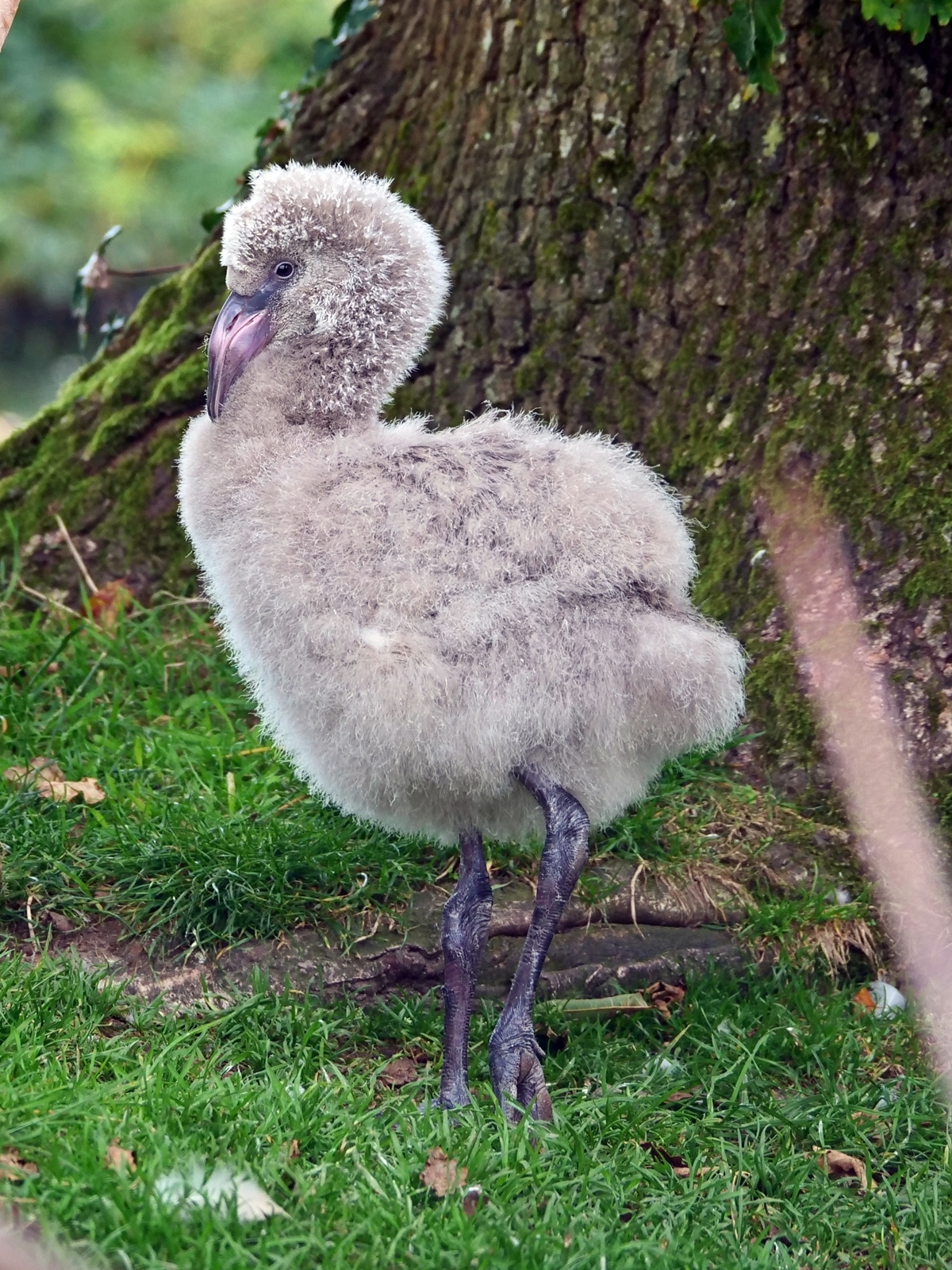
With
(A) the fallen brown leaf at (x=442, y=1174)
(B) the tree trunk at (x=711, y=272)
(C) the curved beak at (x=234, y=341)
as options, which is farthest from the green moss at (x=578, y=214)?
(A) the fallen brown leaf at (x=442, y=1174)

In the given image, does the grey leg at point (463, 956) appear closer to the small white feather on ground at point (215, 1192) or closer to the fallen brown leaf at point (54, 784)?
the small white feather on ground at point (215, 1192)

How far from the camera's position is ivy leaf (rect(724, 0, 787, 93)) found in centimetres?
407

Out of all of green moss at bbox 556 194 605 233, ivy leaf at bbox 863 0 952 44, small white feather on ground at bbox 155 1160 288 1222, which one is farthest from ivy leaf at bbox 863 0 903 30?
small white feather on ground at bbox 155 1160 288 1222

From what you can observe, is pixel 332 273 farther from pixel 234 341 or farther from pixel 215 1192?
pixel 215 1192

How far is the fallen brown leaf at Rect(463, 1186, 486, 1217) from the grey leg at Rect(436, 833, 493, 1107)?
0.44 meters

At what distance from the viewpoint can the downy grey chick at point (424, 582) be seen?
3.30 meters

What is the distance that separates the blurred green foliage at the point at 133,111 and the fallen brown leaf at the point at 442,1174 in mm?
9721

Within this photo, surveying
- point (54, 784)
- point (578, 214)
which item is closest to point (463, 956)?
point (54, 784)

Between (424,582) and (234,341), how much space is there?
0.79m

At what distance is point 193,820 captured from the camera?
412 cm

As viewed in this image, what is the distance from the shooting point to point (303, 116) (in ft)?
17.9

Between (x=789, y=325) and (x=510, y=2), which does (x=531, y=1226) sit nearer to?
(x=789, y=325)

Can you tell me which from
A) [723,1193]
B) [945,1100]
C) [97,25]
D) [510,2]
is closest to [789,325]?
[510,2]

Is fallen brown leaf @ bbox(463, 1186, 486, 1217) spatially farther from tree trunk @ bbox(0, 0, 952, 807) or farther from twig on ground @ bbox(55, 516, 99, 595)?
twig on ground @ bbox(55, 516, 99, 595)
